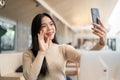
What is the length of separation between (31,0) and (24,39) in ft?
4.82

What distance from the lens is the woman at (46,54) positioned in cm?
117

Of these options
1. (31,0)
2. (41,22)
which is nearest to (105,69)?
(41,22)

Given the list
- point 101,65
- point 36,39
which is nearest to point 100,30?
point 101,65

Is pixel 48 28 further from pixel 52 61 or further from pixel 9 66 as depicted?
pixel 9 66

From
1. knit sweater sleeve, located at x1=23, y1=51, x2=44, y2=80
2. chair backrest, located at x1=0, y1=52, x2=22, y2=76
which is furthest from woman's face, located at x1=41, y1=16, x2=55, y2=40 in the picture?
chair backrest, located at x1=0, y1=52, x2=22, y2=76

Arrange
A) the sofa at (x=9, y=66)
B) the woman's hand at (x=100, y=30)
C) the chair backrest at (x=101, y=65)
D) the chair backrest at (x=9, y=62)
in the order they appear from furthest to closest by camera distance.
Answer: the chair backrest at (x=9, y=62) → the sofa at (x=9, y=66) → the woman's hand at (x=100, y=30) → the chair backrest at (x=101, y=65)

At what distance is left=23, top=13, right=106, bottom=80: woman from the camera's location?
3.84 ft

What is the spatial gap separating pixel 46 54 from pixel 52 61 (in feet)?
0.18

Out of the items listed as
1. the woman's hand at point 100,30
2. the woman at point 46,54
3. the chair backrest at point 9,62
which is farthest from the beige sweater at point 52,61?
the chair backrest at point 9,62

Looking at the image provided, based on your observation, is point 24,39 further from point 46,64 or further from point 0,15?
point 46,64

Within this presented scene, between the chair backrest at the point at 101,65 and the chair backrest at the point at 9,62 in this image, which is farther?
the chair backrest at the point at 9,62

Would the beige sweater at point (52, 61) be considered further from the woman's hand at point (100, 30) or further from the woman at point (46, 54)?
the woman's hand at point (100, 30)

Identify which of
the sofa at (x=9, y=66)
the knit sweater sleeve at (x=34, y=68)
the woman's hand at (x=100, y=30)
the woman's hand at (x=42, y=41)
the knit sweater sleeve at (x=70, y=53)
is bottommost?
the sofa at (x=9, y=66)

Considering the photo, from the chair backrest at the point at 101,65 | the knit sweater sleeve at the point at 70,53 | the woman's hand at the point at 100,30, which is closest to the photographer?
the chair backrest at the point at 101,65
